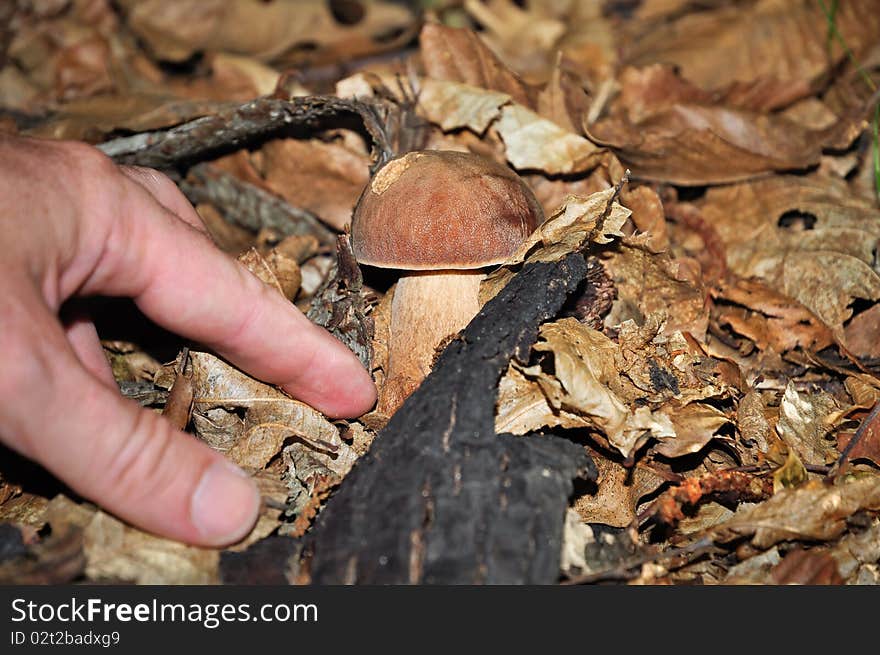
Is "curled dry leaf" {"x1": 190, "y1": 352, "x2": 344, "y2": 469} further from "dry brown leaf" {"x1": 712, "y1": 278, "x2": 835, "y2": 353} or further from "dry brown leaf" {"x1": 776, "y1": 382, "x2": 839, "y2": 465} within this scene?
"dry brown leaf" {"x1": 712, "y1": 278, "x2": 835, "y2": 353}

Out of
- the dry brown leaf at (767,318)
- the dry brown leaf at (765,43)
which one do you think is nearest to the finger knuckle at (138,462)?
the dry brown leaf at (767,318)

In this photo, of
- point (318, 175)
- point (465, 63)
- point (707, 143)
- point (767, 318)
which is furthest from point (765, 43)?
point (318, 175)

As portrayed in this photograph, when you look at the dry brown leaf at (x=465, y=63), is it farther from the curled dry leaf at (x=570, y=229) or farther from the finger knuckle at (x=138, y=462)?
the finger knuckle at (x=138, y=462)

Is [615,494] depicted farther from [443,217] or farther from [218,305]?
[218,305]

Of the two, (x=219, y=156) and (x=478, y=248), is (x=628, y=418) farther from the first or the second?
(x=219, y=156)

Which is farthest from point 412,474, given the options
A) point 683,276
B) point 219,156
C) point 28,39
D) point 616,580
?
point 28,39

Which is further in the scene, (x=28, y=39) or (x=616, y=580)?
(x=28, y=39)
